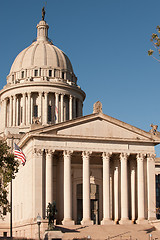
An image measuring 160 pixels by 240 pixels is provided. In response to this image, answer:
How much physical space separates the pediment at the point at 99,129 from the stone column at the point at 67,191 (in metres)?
3.02

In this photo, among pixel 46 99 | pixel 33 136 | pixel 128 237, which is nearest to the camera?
pixel 128 237

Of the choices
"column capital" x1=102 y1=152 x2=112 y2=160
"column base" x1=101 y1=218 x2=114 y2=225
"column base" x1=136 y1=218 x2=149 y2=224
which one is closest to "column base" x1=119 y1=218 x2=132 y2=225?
"column base" x1=136 y1=218 x2=149 y2=224

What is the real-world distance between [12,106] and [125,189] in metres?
31.8

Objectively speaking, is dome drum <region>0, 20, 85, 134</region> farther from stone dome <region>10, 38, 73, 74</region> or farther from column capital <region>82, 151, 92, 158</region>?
column capital <region>82, 151, 92, 158</region>

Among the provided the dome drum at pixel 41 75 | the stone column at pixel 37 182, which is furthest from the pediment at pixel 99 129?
the dome drum at pixel 41 75

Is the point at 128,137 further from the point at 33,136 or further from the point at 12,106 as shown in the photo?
the point at 12,106

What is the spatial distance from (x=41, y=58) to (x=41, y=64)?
50.2 inches

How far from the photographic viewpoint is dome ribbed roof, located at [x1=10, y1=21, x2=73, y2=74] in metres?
89.9

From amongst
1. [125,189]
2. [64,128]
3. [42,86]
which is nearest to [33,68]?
[42,86]

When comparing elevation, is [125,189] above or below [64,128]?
below

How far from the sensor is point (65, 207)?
62.9 meters

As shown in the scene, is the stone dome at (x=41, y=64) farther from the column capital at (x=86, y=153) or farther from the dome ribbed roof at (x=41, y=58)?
the column capital at (x=86, y=153)

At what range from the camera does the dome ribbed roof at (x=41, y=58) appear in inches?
3541

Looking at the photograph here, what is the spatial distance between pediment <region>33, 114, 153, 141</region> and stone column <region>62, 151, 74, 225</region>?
302 centimetres
